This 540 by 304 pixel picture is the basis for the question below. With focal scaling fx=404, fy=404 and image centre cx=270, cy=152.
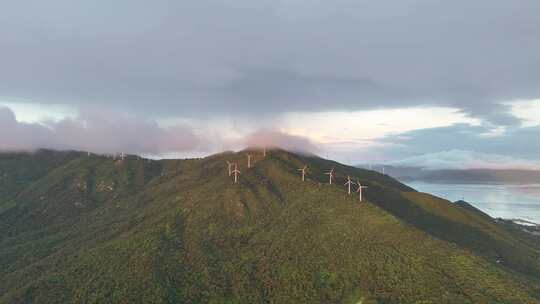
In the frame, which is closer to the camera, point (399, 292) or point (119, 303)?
point (399, 292)

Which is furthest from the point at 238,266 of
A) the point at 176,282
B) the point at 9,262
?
the point at 9,262

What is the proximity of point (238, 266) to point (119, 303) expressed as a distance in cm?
4235

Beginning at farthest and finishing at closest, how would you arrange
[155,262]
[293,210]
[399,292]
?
1. [293,210]
2. [155,262]
3. [399,292]

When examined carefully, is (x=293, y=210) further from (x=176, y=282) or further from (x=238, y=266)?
(x=176, y=282)

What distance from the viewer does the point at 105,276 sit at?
149 metres

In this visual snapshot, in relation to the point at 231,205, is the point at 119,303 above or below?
below

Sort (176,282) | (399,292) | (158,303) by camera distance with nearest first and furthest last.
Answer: (399,292) < (158,303) < (176,282)

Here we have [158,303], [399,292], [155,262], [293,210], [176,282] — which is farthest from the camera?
[293,210]

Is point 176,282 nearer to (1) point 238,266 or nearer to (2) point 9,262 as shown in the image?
(1) point 238,266

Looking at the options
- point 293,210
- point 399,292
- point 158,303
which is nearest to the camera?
point 399,292

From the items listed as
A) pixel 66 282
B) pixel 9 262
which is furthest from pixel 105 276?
pixel 9 262

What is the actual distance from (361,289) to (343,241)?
93.2 ft

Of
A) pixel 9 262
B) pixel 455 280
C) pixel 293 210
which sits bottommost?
pixel 9 262

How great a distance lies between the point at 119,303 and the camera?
134125 millimetres
